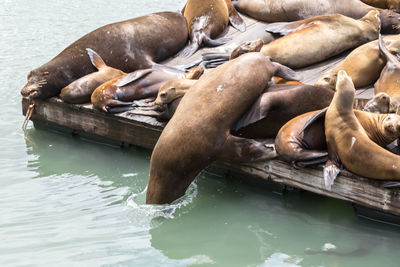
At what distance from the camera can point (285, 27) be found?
257 inches

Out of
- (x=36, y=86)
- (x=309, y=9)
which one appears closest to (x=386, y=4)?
(x=309, y=9)

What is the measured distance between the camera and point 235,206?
4508 mm

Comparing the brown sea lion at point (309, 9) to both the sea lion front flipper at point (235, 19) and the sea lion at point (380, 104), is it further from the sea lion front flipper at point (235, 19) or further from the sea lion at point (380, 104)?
the sea lion at point (380, 104)

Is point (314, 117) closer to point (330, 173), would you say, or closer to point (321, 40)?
point (330, 173)

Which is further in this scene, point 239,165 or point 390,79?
point 390,79

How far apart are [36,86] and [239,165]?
9.03 feet

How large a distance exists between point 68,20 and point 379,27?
23.9ft

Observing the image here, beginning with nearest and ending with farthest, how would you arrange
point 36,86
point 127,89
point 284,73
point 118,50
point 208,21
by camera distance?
1. point 284,73
2. point 127,89
3. point 36,86
4. point 118,50
5. point 208,21

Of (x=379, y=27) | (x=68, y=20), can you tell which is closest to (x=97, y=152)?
(x=379, y=27)

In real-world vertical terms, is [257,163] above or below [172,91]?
below

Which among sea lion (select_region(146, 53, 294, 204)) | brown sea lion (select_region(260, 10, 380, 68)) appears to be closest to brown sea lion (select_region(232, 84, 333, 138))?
sea lion (select_region(146, 53, 294, 204))

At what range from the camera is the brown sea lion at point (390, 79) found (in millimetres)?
4766

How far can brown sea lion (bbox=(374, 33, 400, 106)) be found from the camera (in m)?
4.77

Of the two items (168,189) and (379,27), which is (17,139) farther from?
(379,27)
